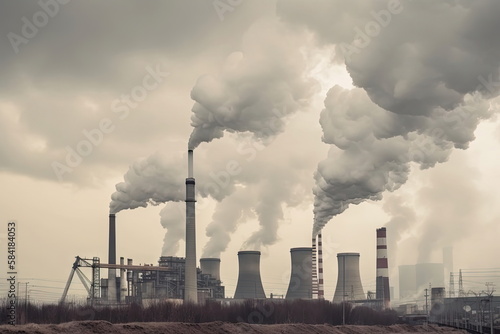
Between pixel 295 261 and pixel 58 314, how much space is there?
53511 millimetres

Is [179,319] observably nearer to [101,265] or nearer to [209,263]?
[101,265]

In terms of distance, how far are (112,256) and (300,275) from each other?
2759cm

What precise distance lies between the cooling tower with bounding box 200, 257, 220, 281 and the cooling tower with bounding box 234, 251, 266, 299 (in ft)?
23.3

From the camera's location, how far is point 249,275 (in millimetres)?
99000

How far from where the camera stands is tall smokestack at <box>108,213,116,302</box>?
89631 mm

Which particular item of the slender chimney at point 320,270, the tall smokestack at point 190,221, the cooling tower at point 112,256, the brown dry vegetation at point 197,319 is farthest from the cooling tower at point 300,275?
the tall smokestack at point 190,221

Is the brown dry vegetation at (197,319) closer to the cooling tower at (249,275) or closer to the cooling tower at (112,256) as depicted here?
the cooling tower at (249,275)

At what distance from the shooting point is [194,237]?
247 feet

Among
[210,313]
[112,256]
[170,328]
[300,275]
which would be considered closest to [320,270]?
[300,275]

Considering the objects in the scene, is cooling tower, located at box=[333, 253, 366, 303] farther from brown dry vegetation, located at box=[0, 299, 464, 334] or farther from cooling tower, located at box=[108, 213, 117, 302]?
cooling tower, located at box=[108, 213, 117, 302]

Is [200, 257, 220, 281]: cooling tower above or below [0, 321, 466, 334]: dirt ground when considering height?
above

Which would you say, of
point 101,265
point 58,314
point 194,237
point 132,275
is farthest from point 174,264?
point 58,314

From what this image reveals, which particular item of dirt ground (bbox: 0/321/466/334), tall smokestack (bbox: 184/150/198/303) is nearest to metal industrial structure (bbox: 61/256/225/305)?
tall smokestack (bbox: 184/150/198/303)

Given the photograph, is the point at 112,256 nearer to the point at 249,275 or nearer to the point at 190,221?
the point at 249,275
